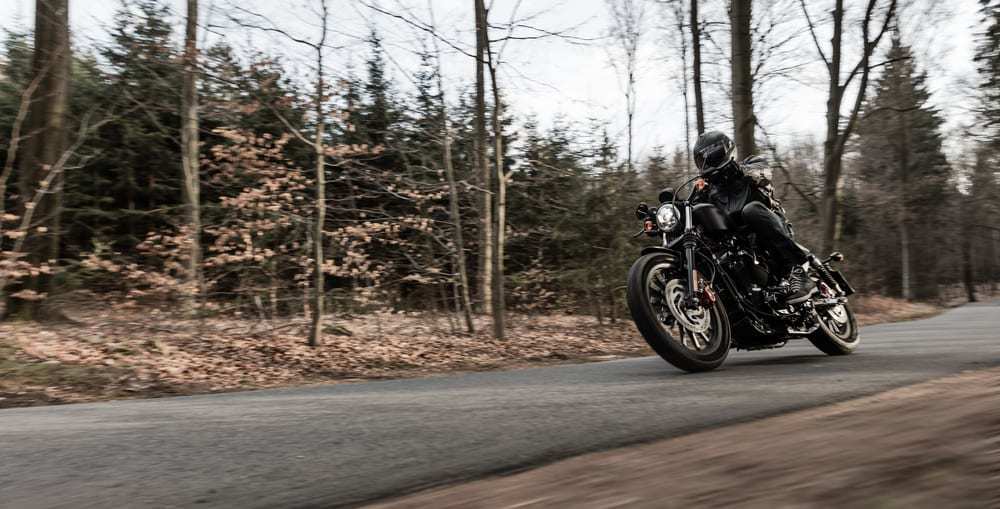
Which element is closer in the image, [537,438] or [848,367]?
[537,438]

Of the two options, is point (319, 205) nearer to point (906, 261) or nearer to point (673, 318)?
point (673, 318)

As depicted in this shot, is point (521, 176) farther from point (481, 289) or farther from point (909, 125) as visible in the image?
point (909, 125)

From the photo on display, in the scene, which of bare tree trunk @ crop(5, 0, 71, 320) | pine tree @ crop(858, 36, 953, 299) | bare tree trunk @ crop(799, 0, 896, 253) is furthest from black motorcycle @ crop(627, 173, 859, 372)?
pine tree @ crop(858, 36, 953, 299)

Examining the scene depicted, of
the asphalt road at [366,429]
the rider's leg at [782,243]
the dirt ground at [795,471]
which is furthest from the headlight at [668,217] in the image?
the dirt ground at [795,471]

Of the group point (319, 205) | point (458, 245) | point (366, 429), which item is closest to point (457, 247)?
point (458, 245)

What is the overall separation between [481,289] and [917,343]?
9.02 meters

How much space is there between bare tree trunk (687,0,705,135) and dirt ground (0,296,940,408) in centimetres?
975

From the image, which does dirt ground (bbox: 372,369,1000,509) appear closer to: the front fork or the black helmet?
the front fork

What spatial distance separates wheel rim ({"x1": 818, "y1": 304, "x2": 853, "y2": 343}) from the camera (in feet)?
22.9

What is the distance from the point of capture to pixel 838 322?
23.8 ft

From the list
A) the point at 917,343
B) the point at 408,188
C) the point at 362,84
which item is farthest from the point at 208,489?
the point at 408,188

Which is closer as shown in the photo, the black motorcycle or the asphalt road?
the asphalt road

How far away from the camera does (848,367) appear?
228 inches

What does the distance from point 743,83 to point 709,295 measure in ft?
33.7
